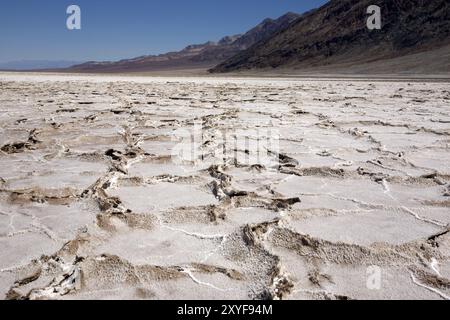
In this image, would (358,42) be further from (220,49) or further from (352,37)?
(220,49)

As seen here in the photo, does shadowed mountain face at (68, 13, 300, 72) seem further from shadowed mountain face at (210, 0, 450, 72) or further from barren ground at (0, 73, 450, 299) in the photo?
barren ground at (0, 73, 450, 299)

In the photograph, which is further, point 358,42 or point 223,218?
point 358,42

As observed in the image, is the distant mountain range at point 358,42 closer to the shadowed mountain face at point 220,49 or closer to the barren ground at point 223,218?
the barren ground at point 223,218

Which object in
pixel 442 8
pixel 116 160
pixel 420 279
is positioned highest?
pixel 442 8

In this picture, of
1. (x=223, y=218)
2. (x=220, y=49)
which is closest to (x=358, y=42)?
(x=223, y=218)

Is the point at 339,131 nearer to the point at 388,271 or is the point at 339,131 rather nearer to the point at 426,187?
the point at 426,187

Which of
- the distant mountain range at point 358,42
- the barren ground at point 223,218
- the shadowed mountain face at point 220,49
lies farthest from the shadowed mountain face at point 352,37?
the shadowed mountain face at point 220,49
